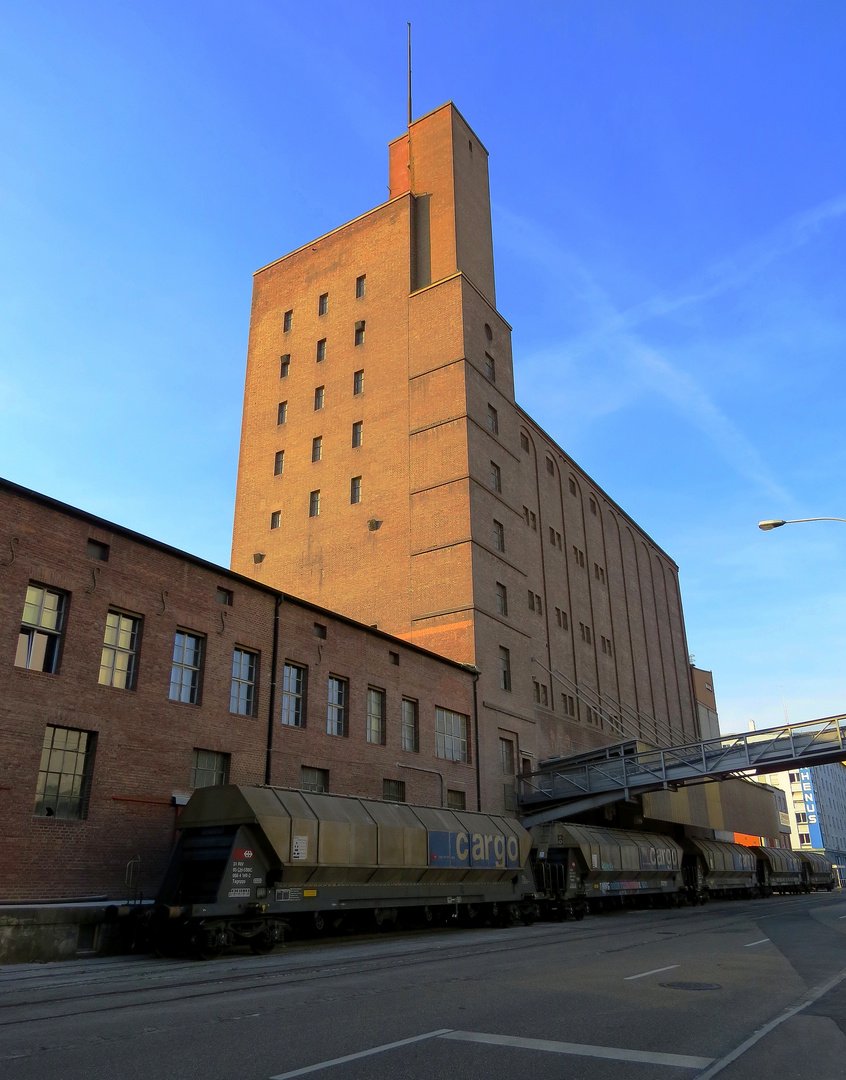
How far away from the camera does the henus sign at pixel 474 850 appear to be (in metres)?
24.2

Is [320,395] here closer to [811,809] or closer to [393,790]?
[393,790]

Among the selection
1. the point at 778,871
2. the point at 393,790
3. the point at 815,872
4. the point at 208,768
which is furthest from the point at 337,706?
the point at 815,872

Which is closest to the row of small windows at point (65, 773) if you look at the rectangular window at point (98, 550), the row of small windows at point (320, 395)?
the rectangular window at point (98, 550)

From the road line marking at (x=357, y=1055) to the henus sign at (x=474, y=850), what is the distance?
15.9 meters

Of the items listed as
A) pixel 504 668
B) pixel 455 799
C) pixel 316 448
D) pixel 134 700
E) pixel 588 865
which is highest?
pixel 316 448

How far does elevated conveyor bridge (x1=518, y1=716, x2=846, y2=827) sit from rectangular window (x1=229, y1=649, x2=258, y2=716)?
16.8 m

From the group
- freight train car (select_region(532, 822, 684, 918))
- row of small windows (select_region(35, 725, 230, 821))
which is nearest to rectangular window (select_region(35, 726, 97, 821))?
row of small windows (select_region(35, 725, 230, 821))

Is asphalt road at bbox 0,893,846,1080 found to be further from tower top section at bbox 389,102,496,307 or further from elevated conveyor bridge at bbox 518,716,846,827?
tower top section at bbox 389,102,496,307

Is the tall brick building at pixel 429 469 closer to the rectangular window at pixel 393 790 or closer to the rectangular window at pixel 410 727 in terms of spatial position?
the rectangular window at pixel 410 727

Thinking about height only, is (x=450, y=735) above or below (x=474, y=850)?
above

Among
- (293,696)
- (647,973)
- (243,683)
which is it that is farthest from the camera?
(293,696)

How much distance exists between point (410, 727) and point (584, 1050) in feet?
84.1

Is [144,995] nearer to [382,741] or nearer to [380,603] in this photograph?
[382,741]

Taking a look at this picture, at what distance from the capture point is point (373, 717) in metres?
31.2
